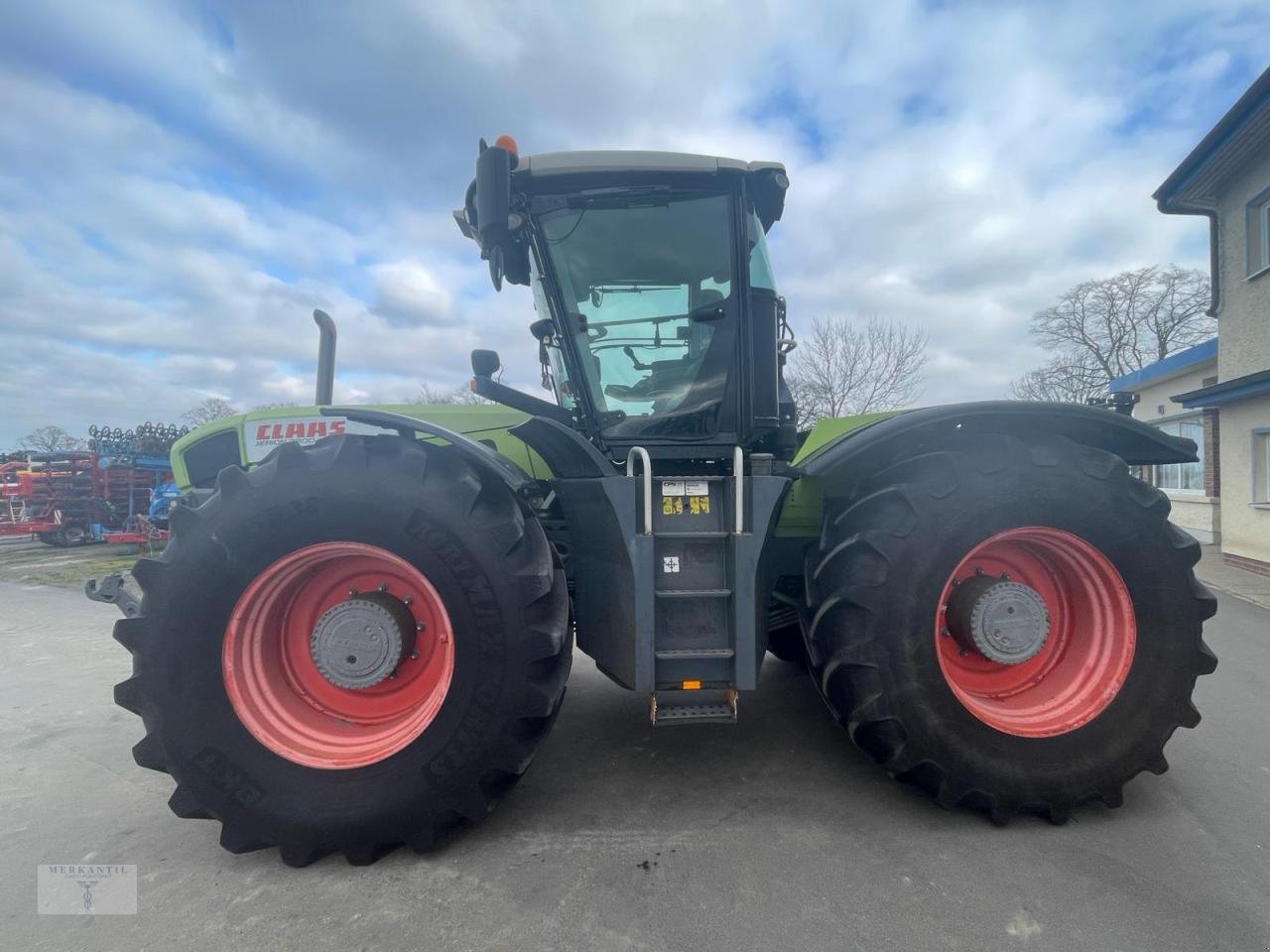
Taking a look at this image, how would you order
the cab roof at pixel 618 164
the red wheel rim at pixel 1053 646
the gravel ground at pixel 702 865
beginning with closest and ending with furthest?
the gravel ground at pixel 702 865
the red wheel rim at pixel 1053 646
the cab roof at pixel 618 164

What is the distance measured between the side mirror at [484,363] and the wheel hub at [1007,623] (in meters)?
2.09

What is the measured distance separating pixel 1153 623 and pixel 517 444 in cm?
289

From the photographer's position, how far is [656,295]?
2730 millimetres

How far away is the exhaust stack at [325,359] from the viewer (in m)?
3.88

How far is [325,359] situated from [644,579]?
2.87 metres

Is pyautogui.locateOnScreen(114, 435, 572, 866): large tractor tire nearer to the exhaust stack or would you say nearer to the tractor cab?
the tractor cab

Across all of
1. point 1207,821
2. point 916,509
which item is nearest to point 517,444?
point 916,509

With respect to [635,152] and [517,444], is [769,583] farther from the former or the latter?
[635,152]

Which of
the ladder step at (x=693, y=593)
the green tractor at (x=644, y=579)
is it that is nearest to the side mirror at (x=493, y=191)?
the green tractor at (x=644, y=579)

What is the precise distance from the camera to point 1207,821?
225 cm

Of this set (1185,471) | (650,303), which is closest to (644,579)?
(650,303)

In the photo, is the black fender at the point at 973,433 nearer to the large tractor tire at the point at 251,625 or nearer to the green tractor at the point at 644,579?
A: the green tractor at the point at 644,579

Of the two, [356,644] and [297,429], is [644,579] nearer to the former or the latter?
[356,644]

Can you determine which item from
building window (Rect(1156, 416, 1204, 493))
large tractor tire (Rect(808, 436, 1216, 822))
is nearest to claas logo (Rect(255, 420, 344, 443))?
large tractor tire (Rect(808, 436, 1216, 822))
